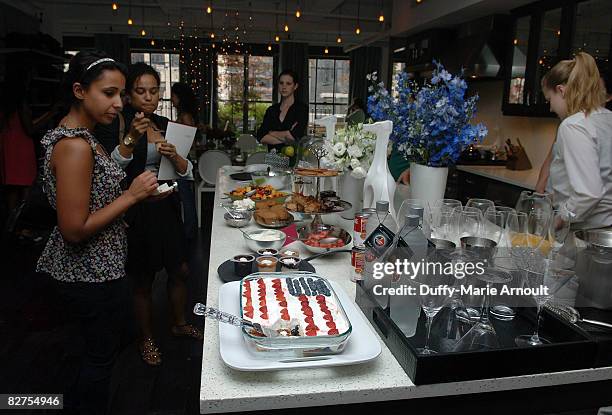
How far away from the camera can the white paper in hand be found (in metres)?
2.48

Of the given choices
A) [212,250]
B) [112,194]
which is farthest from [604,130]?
[112,194]

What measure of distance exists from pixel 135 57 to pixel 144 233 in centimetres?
1119

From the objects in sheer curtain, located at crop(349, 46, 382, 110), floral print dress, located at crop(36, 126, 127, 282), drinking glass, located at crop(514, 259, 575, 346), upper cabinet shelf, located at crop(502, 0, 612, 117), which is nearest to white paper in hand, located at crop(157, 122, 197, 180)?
floral print dress, located at crop(36, 126, 127, 282)

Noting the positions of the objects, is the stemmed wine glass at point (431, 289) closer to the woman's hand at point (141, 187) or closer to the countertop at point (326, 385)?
the countertop at point (326, 385)

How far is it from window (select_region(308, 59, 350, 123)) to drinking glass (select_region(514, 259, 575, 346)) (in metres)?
12.0

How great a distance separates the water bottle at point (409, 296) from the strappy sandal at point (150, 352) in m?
1.94

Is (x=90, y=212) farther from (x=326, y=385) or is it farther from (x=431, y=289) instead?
(x=431, y=289)

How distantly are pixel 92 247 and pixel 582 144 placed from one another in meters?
2.20

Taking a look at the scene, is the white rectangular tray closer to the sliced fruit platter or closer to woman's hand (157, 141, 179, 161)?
the sliced fruit platter

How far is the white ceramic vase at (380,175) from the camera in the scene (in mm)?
2004

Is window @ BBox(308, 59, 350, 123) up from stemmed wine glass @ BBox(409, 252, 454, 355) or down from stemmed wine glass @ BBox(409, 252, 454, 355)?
up

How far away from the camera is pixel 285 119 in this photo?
431cm

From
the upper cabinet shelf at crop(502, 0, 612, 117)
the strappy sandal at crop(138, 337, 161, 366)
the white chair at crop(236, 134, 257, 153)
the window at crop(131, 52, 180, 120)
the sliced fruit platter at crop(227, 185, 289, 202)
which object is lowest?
the strappy sandal at crop(138, 337, 161, 366)

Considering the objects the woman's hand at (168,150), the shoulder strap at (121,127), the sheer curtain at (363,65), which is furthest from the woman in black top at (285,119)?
the sheer curtain at (363,65)
